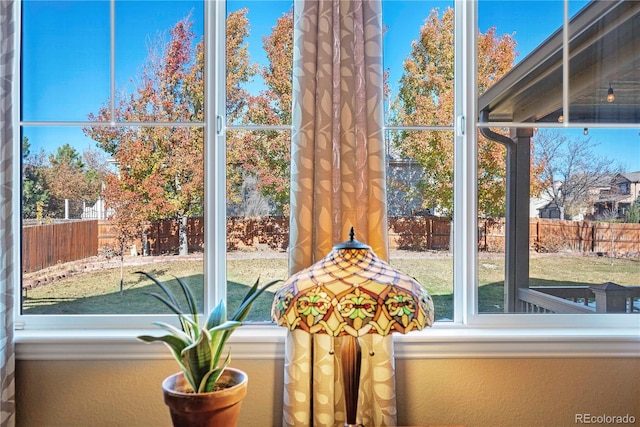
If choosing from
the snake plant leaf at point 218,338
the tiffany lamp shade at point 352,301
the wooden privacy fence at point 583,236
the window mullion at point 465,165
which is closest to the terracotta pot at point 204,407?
the snake plant leaf at point 218,338

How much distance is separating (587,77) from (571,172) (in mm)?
384

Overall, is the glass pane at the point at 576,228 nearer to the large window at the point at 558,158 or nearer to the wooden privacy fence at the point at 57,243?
the large window at the point at 558,158

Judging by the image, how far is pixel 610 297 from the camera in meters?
1.85

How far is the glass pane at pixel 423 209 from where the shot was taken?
6.05 feet

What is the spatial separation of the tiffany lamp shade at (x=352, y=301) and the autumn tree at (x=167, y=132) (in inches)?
34.3

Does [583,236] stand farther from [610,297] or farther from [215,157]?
[215,157]

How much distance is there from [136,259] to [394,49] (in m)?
1.36

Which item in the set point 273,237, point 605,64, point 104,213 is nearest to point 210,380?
point 273,237

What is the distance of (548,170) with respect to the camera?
185 cm

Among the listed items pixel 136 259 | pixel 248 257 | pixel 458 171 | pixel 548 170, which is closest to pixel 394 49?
pixel 458 171

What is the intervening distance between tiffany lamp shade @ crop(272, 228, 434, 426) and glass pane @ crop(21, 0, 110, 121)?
129 centimetres

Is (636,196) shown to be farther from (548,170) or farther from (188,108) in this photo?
(188,108)

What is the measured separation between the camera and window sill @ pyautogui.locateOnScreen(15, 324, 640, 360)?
1.65 m

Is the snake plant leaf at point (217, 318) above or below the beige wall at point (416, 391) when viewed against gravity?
above
